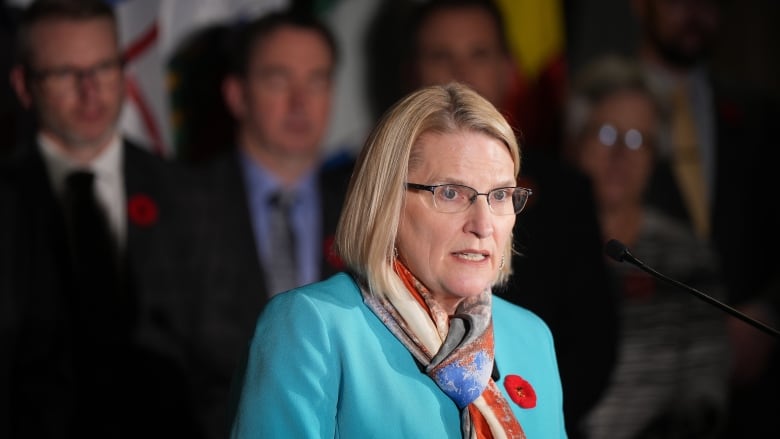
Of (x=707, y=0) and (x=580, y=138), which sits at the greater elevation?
(x=707, y=0)

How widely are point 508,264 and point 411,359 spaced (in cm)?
35

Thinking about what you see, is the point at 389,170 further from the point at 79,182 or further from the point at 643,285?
the point at 643,285

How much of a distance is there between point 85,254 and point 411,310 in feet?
5.97

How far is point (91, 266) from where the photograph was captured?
366 centimetres

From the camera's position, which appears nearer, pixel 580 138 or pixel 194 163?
pixel 194 163

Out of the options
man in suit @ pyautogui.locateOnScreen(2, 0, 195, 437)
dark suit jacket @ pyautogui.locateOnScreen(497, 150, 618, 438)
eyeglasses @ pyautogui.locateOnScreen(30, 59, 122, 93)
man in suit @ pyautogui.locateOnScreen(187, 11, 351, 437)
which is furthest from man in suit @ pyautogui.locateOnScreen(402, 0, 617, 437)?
eyeglasses @ pyautogui.locateOnScreen(30, 59, 122, 93)

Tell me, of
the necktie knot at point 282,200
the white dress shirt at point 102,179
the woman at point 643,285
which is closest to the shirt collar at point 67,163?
the white dress shirt at point 102,179

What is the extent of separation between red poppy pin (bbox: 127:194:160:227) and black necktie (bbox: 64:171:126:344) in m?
0.09

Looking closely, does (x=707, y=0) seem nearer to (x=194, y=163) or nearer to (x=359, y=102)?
(x=359, y=102)

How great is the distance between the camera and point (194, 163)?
4090mm

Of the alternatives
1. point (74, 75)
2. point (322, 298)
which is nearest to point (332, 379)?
point (322, 298)

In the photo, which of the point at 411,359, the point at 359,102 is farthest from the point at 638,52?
the point at 411,359

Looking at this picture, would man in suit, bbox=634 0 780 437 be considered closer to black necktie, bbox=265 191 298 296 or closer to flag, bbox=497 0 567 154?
flag, bbox=497 0 567 154

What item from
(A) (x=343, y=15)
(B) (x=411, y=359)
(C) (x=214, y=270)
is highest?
(A) (x=343, y=15)
